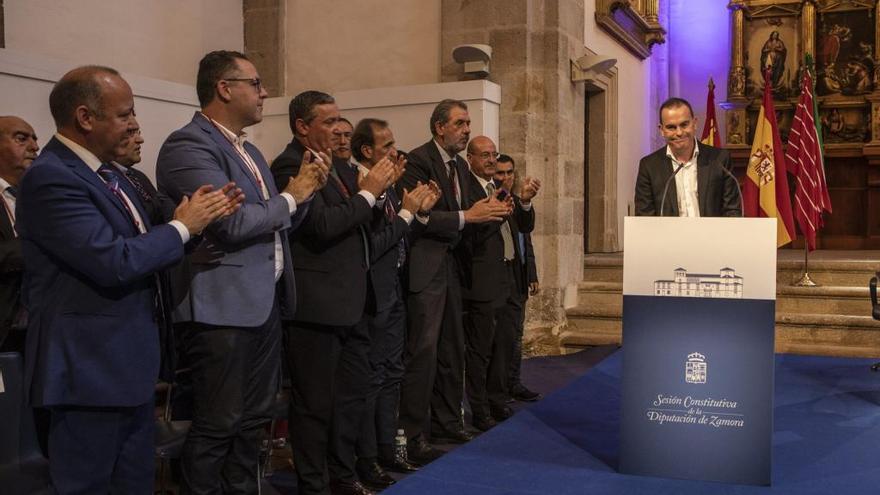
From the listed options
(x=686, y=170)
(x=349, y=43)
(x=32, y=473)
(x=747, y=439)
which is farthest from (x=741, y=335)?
(x=349, y=43)

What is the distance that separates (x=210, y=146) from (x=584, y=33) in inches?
254

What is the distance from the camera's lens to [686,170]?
14.9ft

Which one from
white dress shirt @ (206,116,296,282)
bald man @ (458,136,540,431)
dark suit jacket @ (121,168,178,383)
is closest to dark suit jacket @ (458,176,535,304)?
bald man @ (458,136,540,431)

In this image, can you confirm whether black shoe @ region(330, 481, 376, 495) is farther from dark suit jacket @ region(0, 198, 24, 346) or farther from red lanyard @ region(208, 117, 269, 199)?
dark suit jacket @ region(0, 198, 24, 346)

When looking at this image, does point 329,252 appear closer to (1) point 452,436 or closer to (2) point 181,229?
(2) point 181,229

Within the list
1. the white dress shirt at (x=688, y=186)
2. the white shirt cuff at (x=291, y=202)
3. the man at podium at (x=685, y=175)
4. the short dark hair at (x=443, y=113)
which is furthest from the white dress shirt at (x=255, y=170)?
the white dress shirt at (x=688, y=186)

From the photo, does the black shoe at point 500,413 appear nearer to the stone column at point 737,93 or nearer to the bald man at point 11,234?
the bald man at point 11,234

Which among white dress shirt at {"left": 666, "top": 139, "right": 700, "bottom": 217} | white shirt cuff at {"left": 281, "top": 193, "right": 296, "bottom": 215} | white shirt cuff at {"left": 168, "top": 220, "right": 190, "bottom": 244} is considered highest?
white dress shirt at {"left": 666, "top": 139, "right": 700, "bottom": 217}

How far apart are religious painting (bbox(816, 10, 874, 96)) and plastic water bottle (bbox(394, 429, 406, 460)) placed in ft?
31.2

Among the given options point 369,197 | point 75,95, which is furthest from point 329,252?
point 75,95

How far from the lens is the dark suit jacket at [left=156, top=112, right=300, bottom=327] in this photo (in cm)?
270

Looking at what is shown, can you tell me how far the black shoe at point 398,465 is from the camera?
12.7 feet

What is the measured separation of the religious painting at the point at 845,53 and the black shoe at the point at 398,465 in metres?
9.63

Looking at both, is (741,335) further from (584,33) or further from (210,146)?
(584,33)
